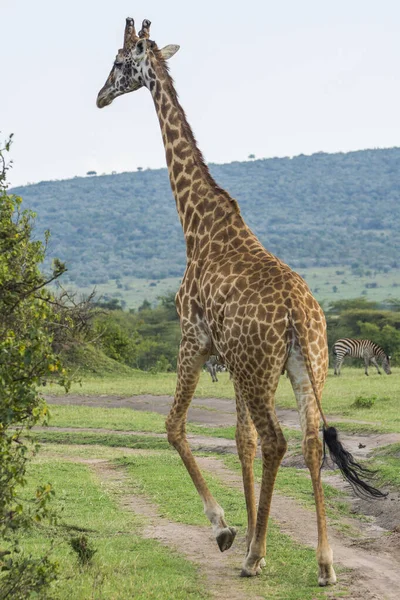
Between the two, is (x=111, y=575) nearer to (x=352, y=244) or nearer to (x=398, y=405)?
(x=398, y=405)

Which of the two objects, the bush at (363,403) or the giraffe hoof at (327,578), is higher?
the giraffe hoof at (327,578)

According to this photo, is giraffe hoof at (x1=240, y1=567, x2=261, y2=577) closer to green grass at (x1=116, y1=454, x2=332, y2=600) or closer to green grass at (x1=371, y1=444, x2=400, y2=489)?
green grass at (x1=116, y1=454, x2=332, y2=600)

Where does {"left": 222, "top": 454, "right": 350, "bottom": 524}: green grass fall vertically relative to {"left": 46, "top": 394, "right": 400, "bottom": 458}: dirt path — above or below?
above

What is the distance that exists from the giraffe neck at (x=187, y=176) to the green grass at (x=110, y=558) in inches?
90.5

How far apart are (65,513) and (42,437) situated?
6.72 metres

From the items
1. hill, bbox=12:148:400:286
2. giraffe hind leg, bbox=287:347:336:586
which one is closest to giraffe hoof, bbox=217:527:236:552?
giraffe hind leg, bbox=287:347:336:586

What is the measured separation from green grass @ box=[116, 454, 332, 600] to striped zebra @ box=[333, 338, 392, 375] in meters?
14.4

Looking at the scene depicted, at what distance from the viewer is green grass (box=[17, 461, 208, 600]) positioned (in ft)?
20.7

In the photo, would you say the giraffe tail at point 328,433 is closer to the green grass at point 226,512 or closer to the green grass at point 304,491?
the green grass at point 226,512

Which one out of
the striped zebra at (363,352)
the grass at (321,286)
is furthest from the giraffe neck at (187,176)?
the grass at (321,286)

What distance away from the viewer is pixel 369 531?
344 inches

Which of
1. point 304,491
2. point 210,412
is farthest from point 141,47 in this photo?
point 210,412

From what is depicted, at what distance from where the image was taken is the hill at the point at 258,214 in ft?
407

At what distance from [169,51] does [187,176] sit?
3.87ft
